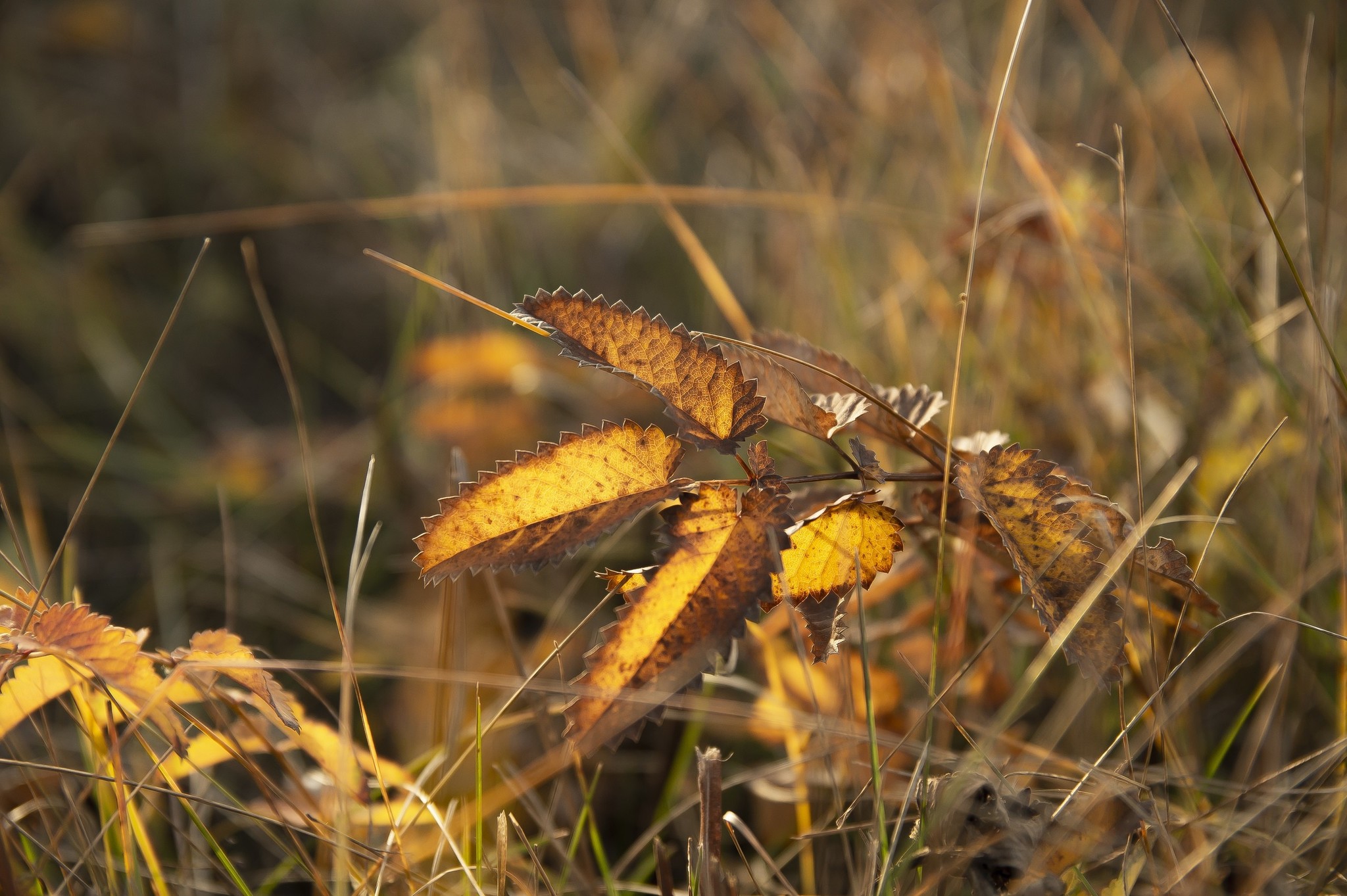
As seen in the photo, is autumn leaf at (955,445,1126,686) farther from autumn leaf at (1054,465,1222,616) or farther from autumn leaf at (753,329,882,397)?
autumn leaf at (753,329,882,397)

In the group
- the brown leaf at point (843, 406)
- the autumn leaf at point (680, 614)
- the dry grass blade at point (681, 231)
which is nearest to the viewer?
the autumn leaf at point (680, 614)

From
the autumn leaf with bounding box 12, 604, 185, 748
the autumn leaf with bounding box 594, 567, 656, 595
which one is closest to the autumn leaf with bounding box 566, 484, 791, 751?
the autumn leaf with bounding box 594, 567, 656, 595

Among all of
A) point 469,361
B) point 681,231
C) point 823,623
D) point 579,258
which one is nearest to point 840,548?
point 823,623

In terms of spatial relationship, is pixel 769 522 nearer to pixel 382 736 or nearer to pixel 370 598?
pixel 382 736

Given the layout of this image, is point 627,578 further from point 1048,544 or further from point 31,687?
point 31,687

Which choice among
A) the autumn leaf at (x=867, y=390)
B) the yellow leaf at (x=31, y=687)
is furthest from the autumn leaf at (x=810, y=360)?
the yellow leaf at (x=31, y=687)

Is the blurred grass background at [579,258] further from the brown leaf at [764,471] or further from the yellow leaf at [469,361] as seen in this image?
the brown leaf at [764,471]
